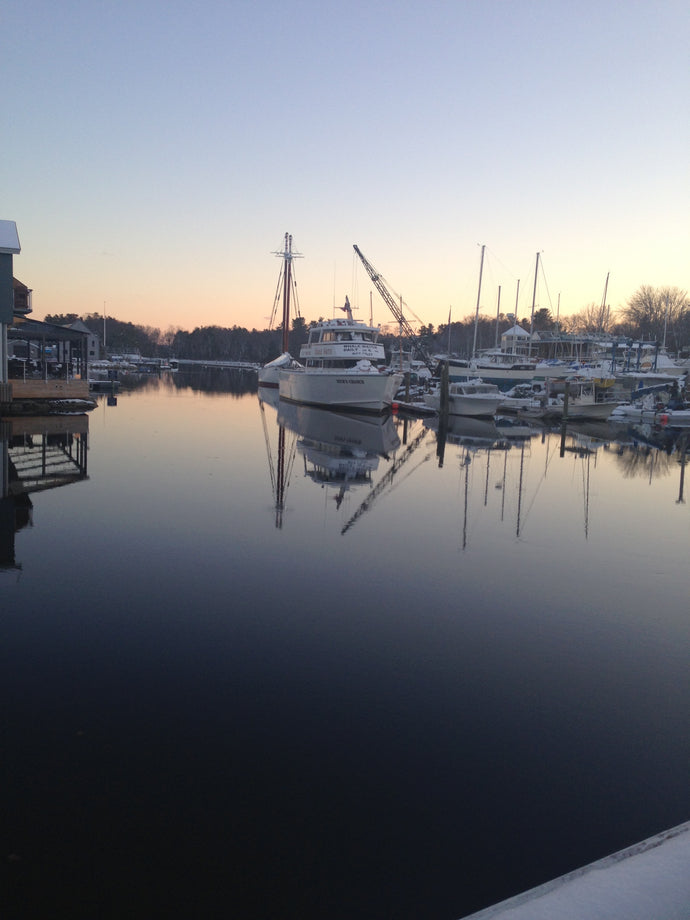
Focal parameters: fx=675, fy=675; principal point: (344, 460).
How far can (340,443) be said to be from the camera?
27016 mm

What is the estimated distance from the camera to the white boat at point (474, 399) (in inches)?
1721

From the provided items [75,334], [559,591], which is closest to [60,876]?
[559,591]

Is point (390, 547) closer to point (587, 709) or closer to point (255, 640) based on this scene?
point (255, 640)

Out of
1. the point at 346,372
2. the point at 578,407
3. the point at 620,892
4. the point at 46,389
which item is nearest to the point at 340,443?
the point at 346,372

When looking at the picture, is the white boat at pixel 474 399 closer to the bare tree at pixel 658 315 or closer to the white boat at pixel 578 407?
the white boat at pixel 578 407

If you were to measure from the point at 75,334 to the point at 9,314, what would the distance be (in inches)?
340

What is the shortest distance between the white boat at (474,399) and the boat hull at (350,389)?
424 cm

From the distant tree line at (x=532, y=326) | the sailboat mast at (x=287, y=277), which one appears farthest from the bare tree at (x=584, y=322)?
the sailboat mast at (x=287, y=277)

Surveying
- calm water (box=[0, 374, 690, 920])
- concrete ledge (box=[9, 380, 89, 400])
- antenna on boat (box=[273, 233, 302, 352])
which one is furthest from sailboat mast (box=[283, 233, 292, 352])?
calm water (box=[0, 374, 690, 920])

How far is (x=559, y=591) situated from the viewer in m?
9.94

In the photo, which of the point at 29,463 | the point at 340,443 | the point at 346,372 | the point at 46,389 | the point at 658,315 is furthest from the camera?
the point at 658,315

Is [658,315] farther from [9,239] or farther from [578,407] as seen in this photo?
[9,239]

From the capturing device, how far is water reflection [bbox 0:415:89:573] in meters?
12.6

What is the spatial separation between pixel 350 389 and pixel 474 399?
891 centimetres
